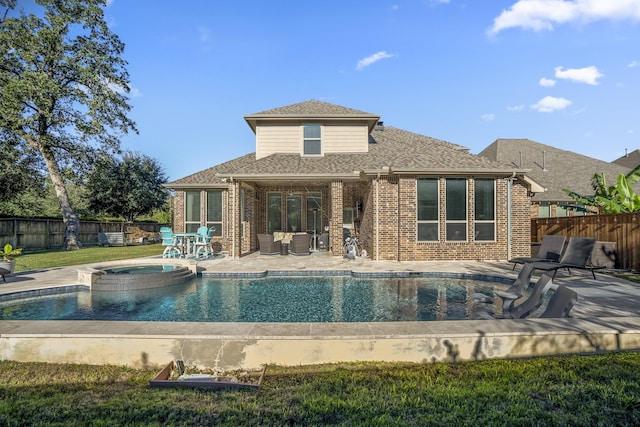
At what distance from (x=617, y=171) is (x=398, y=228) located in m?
21.6

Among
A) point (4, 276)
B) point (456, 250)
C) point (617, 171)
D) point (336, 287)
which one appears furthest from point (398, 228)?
point (617, 171)

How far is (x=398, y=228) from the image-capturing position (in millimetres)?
11586

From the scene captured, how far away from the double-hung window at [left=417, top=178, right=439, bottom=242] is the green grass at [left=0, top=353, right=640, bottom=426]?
7975 mm

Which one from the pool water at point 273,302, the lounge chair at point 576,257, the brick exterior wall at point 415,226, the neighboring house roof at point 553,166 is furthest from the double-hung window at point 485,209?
the neighboring house roof at point 553,166

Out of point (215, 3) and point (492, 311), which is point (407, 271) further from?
point (215, 3)

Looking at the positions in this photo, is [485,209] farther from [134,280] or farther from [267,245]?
[134,280]

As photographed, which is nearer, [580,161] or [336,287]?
[336,287]

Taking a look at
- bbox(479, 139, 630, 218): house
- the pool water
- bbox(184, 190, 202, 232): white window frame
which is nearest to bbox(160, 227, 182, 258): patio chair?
bbox(184, 190, 202, 232): white window frame

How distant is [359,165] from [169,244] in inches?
332

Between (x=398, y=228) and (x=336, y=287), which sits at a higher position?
(x=398, y=228)

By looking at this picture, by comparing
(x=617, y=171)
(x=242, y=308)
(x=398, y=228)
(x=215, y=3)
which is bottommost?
(x=242, y=308)

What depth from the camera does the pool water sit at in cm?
584

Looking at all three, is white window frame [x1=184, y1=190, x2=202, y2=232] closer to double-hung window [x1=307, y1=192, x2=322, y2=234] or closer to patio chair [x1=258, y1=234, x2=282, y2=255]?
patio chair [x1=258, y1=234, x2=282, y2=255]

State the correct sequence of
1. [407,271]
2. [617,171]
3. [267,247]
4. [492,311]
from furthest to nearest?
[617,171], [267,247], [407,271], [492,311]
